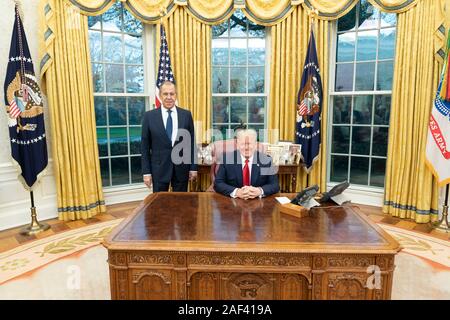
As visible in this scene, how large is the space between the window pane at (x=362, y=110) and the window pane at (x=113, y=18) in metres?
3.47

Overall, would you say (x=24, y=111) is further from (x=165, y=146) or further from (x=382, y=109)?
(x=382, y=109)

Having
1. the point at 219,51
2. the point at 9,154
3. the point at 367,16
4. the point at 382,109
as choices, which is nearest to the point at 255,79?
the point at 219,51

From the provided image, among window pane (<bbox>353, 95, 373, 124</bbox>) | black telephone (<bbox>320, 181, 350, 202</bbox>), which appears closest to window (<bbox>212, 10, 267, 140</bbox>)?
window pane (<bbox>353, 95, 373, 124</bbox>)

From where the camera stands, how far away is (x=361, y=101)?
4.50 m

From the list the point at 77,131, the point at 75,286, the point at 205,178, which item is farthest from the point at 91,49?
the point at 75,286

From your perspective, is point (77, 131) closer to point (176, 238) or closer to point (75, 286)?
point (75, 286)

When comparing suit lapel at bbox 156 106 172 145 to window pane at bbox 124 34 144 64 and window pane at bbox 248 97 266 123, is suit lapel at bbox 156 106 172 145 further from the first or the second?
window pane at bbox 248 97 266 123

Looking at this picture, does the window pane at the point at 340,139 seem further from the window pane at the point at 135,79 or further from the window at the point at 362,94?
the window pane at the point at 135,79

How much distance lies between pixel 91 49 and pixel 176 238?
11.7ft

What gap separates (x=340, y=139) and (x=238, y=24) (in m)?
2.24

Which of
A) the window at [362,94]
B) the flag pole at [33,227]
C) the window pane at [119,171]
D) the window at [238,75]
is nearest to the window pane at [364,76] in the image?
the window at [362,94]

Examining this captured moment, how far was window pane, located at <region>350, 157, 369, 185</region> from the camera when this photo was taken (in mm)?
4628

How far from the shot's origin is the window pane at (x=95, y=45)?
427 cm

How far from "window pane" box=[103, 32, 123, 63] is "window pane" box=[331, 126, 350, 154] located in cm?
326
